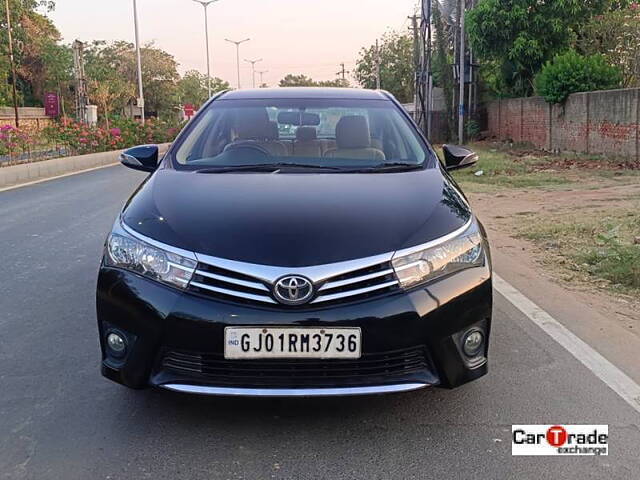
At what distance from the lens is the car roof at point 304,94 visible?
191 inches

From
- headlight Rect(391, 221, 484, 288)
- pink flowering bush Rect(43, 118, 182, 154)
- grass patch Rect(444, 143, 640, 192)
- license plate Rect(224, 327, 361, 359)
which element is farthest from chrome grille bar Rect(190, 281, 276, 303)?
pink flowering bush Rect(43, 118, 182, 154)

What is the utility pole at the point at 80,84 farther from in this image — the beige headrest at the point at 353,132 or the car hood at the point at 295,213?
the car hood at the point at 295,213

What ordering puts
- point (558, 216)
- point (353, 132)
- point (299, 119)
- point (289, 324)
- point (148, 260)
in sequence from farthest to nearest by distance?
point (558, 216) < point (299, 119) < point (353, 132) < point (148, 260) < point (289, 324)

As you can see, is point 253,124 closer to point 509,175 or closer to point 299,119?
point 299,119

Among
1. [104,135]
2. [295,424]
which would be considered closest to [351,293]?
[295,424]

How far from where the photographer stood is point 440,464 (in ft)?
9.37

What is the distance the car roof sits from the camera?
486 centimetres

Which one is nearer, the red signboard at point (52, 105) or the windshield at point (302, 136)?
the windshield at point (302, 136)

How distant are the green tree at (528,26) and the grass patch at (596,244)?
17260 mm

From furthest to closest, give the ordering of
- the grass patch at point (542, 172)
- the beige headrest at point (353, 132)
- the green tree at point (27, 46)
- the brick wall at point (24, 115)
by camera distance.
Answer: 1. the green tree at point (27, 46)
2. the brick wall at point (24, 115)
3. the grass patch at point (542, 172)
4. the beige headrest at point (353, 132)

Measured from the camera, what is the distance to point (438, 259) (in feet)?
10.1

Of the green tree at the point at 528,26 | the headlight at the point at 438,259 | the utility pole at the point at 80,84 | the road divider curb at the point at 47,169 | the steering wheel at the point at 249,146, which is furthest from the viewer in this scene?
the utility pole at the point at 80,84

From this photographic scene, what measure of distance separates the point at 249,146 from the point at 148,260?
1.47 metres

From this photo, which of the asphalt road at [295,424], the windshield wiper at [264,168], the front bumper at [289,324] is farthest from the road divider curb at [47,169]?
the front bumper at [289,324]
